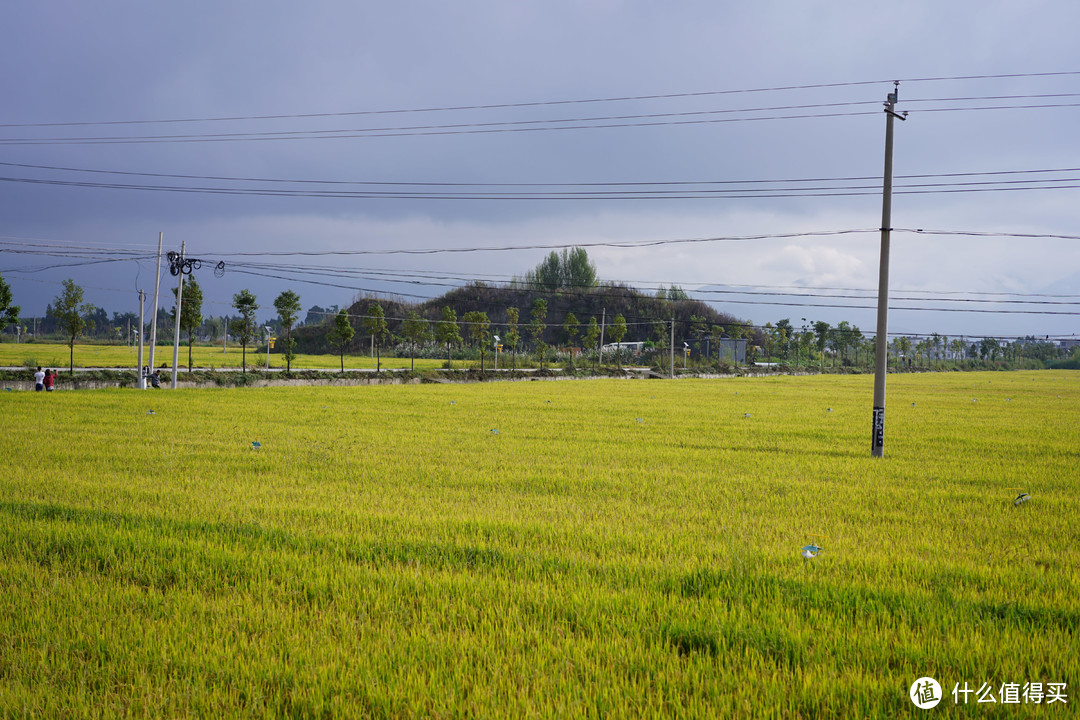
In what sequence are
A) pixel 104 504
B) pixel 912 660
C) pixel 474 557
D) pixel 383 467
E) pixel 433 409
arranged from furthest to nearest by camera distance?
1. pixel 433 409
2. pixel 383 467
3. pixel 104 504
4. pixel 474 557
5. pixel 912 660

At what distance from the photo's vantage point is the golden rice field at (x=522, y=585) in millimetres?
4094

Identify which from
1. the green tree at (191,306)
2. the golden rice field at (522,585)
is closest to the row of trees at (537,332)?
the green tree at (191,306)

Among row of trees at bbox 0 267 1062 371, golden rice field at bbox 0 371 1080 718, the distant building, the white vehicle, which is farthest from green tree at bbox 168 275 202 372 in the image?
the distant building

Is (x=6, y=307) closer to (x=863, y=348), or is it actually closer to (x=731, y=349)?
(x=731, y=349)

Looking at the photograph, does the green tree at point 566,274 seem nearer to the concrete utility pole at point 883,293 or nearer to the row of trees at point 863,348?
the row of trees at point 863,348

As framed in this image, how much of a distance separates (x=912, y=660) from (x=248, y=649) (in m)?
4.38

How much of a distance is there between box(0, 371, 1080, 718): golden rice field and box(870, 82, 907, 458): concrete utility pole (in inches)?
46.2

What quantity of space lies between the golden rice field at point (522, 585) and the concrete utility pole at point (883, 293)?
3.85ft

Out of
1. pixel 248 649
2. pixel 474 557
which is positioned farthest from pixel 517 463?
pixel 248 649

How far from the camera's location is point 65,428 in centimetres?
1733

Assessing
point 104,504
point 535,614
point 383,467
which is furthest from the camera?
point 383,467

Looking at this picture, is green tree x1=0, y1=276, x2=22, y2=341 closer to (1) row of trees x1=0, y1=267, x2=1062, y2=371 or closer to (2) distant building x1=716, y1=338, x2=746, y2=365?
(1) row of trees x1=0, y1=267, x2=1062, y2=371

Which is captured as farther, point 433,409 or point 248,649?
point 433,409

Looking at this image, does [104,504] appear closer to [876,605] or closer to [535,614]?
[535,614]
